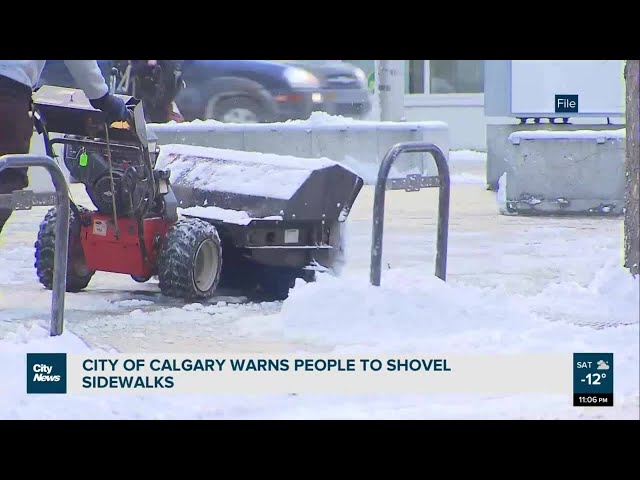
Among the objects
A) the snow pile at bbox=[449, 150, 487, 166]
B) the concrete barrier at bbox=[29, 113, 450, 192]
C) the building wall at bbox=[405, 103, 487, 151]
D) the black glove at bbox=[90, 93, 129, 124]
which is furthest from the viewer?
the building wall at bbox=[405, 103, 487, 151]

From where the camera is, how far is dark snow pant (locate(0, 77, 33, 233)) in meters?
6.27

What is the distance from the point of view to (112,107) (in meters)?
6.57

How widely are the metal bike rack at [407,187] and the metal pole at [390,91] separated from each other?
14.9ft

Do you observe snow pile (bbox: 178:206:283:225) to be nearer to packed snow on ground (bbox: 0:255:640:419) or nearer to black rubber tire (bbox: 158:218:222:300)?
black rubber tire (bbox: 158:218:222:300)

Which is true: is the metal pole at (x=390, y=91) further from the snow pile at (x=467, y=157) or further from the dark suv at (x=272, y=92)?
the snow pile at (x=467, y=157)

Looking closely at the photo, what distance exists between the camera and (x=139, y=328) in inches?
255

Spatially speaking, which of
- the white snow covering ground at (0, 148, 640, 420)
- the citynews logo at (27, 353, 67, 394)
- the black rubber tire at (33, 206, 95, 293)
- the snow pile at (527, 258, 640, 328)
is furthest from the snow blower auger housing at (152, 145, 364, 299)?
the citynews logo at (27, 353, 67, 394)

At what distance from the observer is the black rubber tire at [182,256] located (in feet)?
22.4

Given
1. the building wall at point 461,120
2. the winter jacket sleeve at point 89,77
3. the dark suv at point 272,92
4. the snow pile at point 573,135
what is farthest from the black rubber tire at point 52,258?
the building wall at point 461,120

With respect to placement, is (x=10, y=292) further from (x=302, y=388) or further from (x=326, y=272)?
(x=302, y=388)

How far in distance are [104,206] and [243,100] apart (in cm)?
370

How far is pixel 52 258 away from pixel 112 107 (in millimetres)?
1046

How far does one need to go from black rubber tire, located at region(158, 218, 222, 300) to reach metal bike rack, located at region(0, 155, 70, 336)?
1.07 meters

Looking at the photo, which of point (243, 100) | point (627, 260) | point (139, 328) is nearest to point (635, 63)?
point (627, 260)
